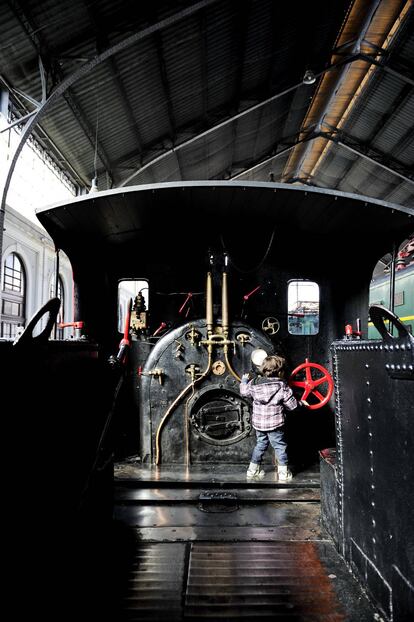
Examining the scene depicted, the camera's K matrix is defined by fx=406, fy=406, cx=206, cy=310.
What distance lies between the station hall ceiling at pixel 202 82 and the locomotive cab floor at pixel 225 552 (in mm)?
6856

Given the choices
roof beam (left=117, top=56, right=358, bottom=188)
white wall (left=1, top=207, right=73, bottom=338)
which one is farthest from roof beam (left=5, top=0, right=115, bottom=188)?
white wall (left=1, top=207, right=73, bottom=338)

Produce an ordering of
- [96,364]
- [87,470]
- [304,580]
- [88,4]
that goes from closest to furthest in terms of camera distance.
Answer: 1. [304,580]
2. [87,470]
3. [96,364]
4. [88,4]

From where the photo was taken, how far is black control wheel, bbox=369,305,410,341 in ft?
5.92

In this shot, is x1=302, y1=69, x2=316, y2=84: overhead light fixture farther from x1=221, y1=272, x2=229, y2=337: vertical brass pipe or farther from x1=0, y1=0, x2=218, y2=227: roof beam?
x1=221, y1=272, x2=229, y2=337: vertical brass pipe

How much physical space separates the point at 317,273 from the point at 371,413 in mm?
3109

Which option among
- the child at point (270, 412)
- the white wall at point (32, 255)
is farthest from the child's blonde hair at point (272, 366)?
the white wall at point (32, 255)

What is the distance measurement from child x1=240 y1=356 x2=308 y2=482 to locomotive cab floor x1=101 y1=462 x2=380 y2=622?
0.16m

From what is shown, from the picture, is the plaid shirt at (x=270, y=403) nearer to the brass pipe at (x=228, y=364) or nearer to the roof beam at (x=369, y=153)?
the brass pipe at (x=228, y=364)

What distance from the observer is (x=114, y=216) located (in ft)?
13.6

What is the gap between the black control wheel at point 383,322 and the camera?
5.92ft

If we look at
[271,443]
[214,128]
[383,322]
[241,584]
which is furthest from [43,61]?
[241,584]

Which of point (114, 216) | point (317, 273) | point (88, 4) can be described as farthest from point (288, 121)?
point (114, 216)

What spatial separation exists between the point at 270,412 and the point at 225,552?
4.94 ft

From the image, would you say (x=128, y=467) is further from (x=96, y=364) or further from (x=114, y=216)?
(x=114, y=216)
